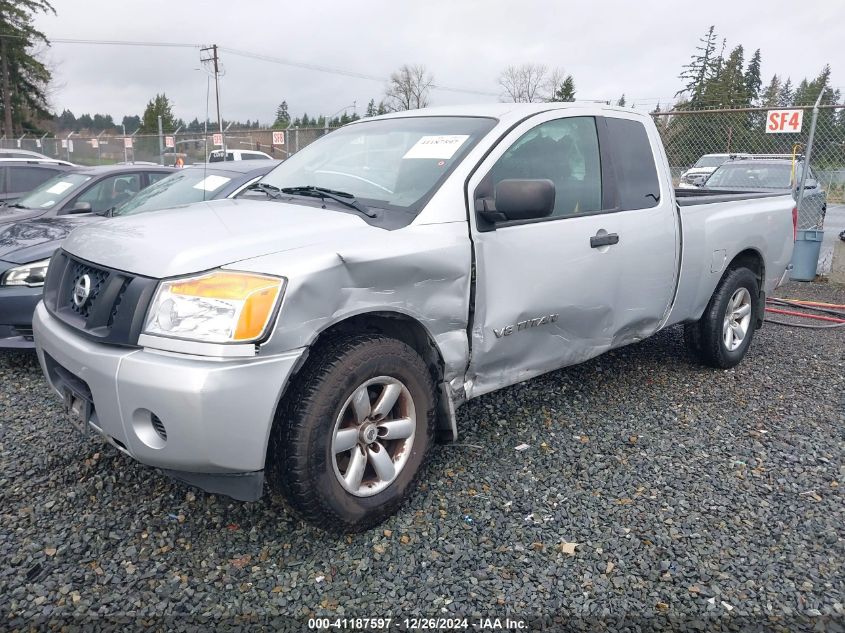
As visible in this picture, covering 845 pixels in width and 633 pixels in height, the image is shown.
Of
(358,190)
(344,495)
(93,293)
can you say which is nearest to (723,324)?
(358,190)

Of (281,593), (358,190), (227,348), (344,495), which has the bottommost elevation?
(281,593)

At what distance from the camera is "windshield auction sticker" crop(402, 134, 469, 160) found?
3078 mm

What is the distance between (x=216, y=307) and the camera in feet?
7.26

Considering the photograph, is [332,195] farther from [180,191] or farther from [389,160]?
[180,191]

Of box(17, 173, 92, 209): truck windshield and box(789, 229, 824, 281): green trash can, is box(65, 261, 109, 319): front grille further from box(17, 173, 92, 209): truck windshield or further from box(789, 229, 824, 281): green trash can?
box(789, 229, 824, 281): green trash can

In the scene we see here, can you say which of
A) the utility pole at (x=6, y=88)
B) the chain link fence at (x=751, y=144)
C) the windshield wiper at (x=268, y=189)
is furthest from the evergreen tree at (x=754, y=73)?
the windshield wiper at (x=268, y=189)

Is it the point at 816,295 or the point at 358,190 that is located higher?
the point at 358,190

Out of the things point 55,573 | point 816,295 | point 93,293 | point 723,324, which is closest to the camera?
point 55,573

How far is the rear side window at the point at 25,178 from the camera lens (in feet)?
28.5

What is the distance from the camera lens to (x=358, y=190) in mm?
3135

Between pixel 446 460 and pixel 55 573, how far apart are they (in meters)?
1.74

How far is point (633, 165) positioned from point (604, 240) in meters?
0.70

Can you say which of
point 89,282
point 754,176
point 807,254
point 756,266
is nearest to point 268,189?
point 89,282

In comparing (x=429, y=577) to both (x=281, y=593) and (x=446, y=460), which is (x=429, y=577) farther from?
(x=446, y=460)
